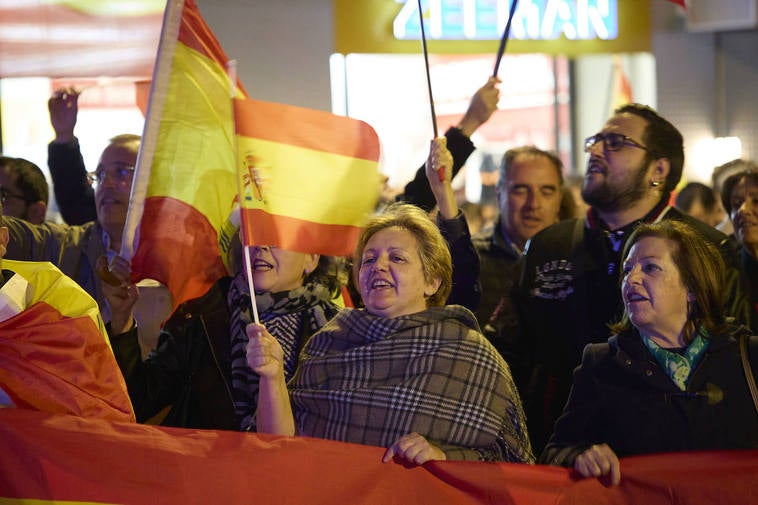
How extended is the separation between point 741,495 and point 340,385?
117 cm

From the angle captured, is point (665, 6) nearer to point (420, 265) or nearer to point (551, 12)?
point (551, 12)

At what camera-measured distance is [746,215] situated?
4.71 m

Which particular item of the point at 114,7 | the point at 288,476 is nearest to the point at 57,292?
the point at 288,476

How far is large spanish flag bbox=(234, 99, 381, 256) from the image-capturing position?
3.11 m

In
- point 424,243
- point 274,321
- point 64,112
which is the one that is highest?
point 64,112

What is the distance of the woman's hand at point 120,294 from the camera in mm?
3506

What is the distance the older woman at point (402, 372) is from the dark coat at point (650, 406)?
0.62ft

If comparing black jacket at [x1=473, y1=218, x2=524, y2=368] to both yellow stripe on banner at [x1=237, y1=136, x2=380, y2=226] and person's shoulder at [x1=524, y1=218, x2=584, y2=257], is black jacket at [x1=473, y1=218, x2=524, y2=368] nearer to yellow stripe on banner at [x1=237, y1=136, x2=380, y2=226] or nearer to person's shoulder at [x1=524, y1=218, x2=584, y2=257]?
person's shoulder at [x1=524, y1=218, x2=584, y2=257]

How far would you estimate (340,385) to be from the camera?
3.12 m

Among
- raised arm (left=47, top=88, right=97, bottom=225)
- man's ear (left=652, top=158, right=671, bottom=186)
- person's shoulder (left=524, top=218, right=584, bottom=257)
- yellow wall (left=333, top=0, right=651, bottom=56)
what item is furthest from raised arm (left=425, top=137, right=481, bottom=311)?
yellow wall (left=333, top=0, right=651, bottom=56)

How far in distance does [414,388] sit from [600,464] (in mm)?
567

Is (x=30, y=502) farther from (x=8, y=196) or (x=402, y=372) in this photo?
(x=8, y=196)

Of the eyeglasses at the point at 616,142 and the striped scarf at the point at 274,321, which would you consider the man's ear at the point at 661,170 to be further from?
the striped scarf at the point at 274,321

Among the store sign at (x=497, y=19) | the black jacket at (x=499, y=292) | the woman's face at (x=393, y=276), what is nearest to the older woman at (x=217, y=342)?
the woman's face at (x=393, y=276)
